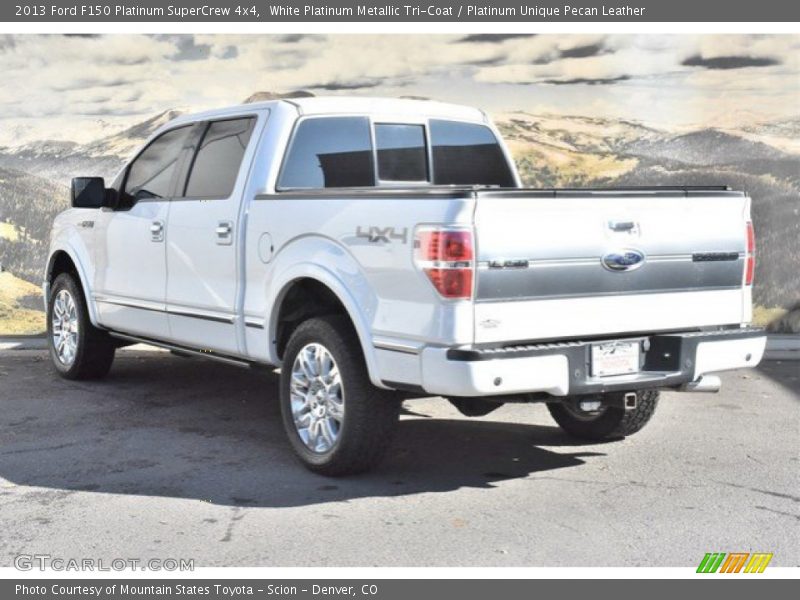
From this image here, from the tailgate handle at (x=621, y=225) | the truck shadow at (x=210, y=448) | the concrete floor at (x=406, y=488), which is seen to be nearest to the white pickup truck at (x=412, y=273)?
the tailgate handle at (x=621, y=225)

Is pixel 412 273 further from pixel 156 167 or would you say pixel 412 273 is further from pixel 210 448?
pixel 156 167

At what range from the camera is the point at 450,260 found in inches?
213

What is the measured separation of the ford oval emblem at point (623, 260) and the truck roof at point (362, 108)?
2224 mm

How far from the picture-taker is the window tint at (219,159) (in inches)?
284

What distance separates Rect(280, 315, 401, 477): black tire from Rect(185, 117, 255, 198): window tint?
134 centimetres

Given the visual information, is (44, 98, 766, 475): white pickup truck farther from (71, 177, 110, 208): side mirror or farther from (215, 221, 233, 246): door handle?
(71, 177, 110, 208): side mirror

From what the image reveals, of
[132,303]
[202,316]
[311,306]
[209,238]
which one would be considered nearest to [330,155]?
[209,238]

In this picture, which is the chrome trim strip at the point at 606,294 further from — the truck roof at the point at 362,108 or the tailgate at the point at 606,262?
the truck roof at the point at 362,108

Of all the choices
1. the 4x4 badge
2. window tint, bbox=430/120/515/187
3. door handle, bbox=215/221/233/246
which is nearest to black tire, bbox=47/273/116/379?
door handle, bbox=215/221/233/246

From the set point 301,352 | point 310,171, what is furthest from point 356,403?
point 310,171

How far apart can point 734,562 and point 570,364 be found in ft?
3.90

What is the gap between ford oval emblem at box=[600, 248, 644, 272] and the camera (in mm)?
5805

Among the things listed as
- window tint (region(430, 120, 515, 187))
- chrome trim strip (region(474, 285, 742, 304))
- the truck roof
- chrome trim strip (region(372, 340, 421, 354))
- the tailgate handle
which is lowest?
chrome trim strip (region(372, 340, 421, 354))

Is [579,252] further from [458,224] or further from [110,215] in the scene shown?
[110,215]
